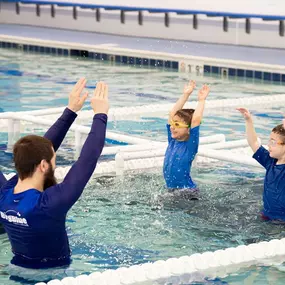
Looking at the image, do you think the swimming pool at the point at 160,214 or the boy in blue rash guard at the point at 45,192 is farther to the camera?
the swimming pool at the point at 160,214

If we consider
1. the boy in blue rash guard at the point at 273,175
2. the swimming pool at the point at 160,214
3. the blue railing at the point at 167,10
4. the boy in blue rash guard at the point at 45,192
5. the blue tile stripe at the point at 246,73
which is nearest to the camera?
the boy in blue rash guard at the point at 45,192

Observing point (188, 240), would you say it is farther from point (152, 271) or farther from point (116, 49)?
point (116, 49)

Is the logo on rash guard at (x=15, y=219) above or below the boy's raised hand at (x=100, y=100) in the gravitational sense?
below

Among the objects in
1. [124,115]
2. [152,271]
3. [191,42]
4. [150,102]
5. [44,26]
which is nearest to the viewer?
[152,271]

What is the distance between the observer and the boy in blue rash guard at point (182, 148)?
18.9ft

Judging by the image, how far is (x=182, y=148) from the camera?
19.2 ft

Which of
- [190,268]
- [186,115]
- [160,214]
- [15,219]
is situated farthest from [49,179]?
[186,115]

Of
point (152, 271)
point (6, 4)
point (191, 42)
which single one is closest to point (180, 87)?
point (191, 42)

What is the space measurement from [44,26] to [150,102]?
8980mm

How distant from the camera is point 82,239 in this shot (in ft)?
16.2

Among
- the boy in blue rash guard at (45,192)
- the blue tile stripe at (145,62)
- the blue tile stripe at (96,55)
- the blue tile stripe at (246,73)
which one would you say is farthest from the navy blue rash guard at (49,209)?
the blue tile stripe at (96,55)

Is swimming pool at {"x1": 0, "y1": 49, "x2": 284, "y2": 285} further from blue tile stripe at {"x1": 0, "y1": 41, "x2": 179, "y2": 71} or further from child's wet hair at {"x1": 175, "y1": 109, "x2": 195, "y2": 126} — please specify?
blue tile stripe at {"x1": 0, "y1": 41, "x2": 179, "y2": 71}

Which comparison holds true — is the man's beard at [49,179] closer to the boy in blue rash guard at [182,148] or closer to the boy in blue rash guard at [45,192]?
the boy in blue rash guard at [45,192]

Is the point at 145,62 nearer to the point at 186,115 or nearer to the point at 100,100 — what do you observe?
the point at 186,115
